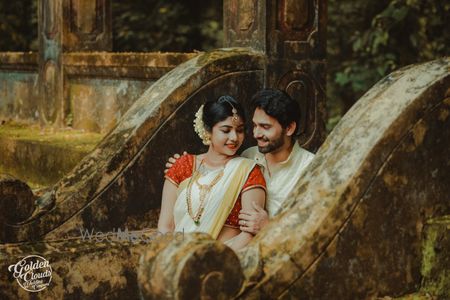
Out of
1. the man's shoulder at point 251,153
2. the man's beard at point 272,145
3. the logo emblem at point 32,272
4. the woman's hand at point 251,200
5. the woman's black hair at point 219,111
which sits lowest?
the logo emblem at point 32,272

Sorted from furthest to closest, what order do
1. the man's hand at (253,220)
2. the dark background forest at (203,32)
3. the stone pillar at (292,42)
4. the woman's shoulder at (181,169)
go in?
the dark background forest at (203,32) → the stone pillar at (292,42) → the woman's shoulder at (181,169) → the man's hand at (253,220)

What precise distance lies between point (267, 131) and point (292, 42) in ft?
4.56

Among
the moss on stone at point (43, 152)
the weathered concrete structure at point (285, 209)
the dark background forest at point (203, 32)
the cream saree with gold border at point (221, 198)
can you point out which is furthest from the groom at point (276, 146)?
the dark background forest at point (203, 32)

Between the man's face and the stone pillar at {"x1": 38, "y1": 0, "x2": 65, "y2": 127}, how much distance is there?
380cm

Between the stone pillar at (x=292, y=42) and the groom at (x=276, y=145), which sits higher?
the stone pillar at (x=292, y=42)

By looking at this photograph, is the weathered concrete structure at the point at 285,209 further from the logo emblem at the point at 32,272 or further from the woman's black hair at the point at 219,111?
the woman's black hair at the point at 219,111

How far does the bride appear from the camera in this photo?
459 centimetres

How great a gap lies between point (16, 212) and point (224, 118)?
129cm

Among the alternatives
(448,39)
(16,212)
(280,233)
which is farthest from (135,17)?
(280,233)

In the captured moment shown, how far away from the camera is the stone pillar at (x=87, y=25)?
8.06m

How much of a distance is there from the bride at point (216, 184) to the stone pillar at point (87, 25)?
3548 mm

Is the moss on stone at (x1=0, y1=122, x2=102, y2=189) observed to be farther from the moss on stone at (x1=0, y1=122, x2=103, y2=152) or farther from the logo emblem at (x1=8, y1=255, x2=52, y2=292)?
the logo emblem at (x1=8, y1=255, x2=52, y2=292)

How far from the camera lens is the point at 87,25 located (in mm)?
8156

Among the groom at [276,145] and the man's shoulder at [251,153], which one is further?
the man's shoulder at [251,153]
